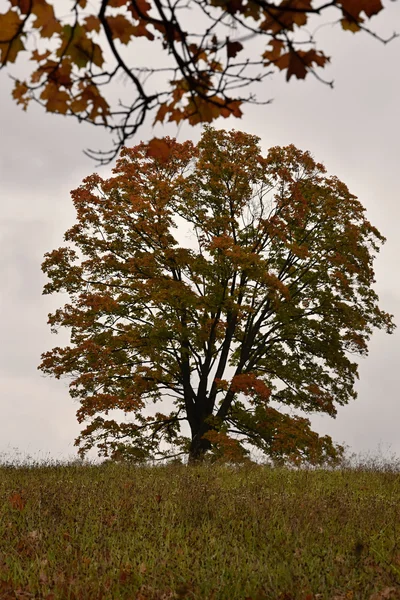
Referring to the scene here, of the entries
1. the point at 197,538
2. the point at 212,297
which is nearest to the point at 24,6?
the point at 197,538

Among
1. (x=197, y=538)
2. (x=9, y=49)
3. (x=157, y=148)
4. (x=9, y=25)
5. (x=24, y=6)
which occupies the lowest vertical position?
(x=197, y=538)

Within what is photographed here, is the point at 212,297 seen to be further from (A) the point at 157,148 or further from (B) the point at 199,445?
(A) the point at 157,148

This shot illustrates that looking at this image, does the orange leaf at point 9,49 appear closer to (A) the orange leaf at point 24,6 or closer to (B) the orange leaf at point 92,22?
(A) the orange leaf at point 24,6

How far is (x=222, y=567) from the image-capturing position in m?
5.90

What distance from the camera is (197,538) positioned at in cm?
690

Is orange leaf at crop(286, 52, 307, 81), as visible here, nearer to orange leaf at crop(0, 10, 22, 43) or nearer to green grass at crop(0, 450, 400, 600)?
orange leaf at crop(0, 10, 22, 43)

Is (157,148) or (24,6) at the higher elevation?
(24,6)

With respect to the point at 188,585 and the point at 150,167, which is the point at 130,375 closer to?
the point at 150,167

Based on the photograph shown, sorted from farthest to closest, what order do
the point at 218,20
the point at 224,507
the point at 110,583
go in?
the point at 224,507 → the point at 110,583 → the point at 218,20

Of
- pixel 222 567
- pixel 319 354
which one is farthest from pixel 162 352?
pixel 222 567

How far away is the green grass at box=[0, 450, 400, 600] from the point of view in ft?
18.0

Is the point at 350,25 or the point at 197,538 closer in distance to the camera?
the point at 350,25

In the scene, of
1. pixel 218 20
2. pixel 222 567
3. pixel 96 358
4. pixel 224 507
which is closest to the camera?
pixel 218 20

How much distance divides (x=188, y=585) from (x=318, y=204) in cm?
1613
